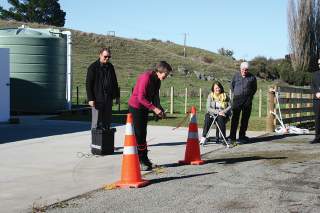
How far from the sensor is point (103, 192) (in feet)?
24.7

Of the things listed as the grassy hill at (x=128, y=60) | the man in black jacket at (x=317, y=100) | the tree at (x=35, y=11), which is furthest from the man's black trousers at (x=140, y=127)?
the tree at (x=35, y=11)

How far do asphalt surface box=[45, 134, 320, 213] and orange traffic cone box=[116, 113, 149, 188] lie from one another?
162mm

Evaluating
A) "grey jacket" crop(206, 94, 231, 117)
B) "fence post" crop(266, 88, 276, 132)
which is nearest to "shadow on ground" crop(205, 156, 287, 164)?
"grey jacket" crop(206, 94, 231, 117)

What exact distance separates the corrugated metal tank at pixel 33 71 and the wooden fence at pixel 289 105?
8529 millimetres

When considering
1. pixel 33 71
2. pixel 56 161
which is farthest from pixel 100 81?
pixel 33 71

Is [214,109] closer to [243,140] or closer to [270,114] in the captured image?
[243,140]

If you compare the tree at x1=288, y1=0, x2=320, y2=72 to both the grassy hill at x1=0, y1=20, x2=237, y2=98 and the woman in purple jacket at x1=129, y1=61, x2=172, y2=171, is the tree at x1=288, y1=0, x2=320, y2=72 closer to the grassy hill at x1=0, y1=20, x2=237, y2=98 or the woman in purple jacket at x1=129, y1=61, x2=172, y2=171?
the grassy hill at x1=0, y1=20, x2=237, y2=98

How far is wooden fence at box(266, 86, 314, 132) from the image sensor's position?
16.9 m

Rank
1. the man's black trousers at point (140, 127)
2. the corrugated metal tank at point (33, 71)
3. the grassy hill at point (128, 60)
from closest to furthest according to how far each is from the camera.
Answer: the man's black trousers at point (140, 127)
the corrugated metal tank at point (33, 71)
the grassy hill at point (128, 60)

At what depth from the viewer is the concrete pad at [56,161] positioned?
747cm

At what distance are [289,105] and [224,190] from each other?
37.4 ft

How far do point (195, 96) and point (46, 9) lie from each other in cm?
6981

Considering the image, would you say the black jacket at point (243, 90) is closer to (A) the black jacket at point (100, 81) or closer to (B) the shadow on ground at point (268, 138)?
(B) the shadow on ground at point (268, 138)

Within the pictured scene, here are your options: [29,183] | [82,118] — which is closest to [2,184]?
[29,183]
